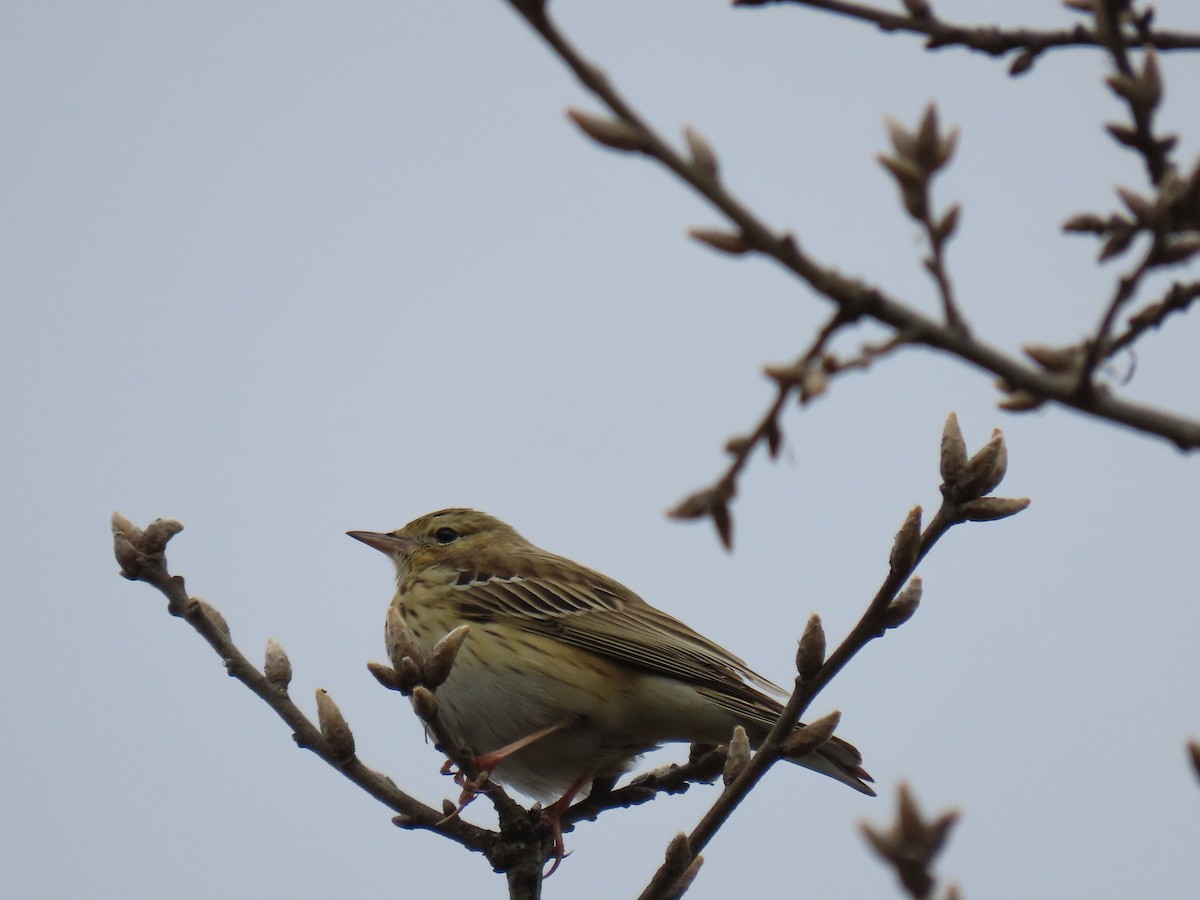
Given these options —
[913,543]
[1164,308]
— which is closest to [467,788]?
[913,543]

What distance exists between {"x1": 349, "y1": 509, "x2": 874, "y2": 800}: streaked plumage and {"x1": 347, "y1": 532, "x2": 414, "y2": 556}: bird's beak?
1.16 meters

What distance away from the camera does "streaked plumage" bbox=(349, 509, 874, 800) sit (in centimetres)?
722

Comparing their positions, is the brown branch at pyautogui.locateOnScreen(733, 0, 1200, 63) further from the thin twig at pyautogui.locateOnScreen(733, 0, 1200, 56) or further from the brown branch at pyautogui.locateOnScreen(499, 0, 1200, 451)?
the brown branch at pyautogui.locateOnScreen(499, 0, 1200, 451)

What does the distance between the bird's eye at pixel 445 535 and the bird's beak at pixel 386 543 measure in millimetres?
203

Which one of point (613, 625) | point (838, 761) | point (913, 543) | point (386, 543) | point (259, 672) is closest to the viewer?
point (913, 543)

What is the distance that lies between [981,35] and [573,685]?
5008 millimetres

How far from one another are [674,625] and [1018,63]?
539cm

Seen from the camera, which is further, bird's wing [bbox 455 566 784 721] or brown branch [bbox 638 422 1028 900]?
bird's wing [bbox 455 566 784 721]

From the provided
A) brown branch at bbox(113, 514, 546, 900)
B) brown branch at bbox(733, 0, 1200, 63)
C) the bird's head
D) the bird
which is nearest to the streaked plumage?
the bird

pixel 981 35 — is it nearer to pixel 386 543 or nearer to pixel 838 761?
pixel 838 761

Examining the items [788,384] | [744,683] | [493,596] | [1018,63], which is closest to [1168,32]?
[1018,63]

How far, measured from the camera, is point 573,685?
747 cm

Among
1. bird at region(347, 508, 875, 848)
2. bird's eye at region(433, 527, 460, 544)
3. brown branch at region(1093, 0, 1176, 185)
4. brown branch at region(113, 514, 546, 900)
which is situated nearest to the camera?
brown branch at region(1093, 0, 1176, 185)

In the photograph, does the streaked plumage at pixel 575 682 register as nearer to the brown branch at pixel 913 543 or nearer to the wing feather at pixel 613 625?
the wing feather at pixel 613 625
